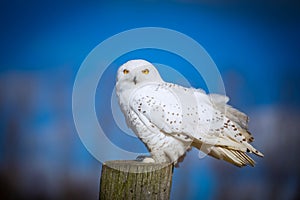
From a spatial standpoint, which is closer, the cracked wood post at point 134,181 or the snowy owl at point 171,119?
the cracked wood post at point 134,181

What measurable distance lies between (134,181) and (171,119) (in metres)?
0.27

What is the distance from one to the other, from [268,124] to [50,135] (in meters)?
1.03

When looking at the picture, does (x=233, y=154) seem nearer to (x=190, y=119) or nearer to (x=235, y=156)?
(x=235, y=156)

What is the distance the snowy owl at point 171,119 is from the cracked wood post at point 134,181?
0.44 ft

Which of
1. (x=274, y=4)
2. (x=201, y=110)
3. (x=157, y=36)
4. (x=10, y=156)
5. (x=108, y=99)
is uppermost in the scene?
(x=274, y=4)

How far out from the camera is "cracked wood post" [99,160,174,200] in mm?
1364

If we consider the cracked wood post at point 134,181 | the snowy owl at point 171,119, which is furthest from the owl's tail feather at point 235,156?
the cracked wood post at point 134,181

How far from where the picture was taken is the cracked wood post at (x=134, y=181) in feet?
4.48

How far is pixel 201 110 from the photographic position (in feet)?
5.05

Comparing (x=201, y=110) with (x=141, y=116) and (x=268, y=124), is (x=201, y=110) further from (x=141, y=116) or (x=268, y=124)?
(x=268, y=124)

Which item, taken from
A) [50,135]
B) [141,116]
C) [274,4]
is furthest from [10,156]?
[274,4]

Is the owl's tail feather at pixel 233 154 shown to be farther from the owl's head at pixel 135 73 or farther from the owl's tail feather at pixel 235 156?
the owl's head at pixel 135 73

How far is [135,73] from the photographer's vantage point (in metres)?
1.52

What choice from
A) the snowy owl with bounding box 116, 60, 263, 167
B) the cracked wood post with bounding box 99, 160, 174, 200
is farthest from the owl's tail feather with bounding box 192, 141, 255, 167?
the cracked wood post with bounding box 99, 160, 174, 200
